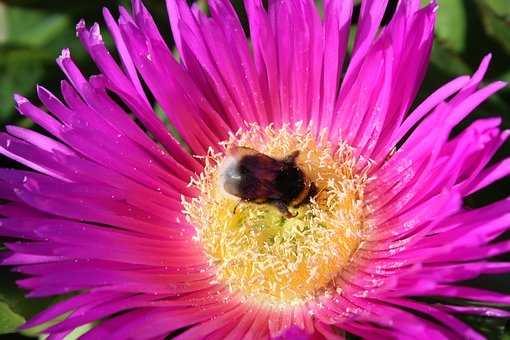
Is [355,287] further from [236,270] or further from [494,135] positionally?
[494,135]

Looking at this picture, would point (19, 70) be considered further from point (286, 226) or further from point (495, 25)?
point (495, 25)

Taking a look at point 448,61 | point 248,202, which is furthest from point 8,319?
point 448,61

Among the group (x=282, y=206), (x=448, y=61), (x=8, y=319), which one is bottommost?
(x=8, y=319)

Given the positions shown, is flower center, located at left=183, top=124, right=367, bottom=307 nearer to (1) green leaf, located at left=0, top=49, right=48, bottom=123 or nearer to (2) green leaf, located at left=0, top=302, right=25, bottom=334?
(2) green leaf, located at left=0, top=302, right=25, bottom=334

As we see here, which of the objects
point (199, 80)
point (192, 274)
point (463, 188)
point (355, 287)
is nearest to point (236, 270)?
point (192, 274)

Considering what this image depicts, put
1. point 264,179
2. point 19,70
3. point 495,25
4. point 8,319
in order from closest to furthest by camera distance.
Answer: point 264,179
point 8,319
point 495,25
point 19,70

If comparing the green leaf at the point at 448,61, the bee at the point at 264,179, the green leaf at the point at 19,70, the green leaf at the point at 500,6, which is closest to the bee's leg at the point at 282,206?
the bee at the point at 264,179

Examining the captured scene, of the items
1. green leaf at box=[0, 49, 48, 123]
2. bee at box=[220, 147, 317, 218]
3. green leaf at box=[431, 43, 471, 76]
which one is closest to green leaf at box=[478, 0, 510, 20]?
green leaf at box=[431, 43, 471, 76]
